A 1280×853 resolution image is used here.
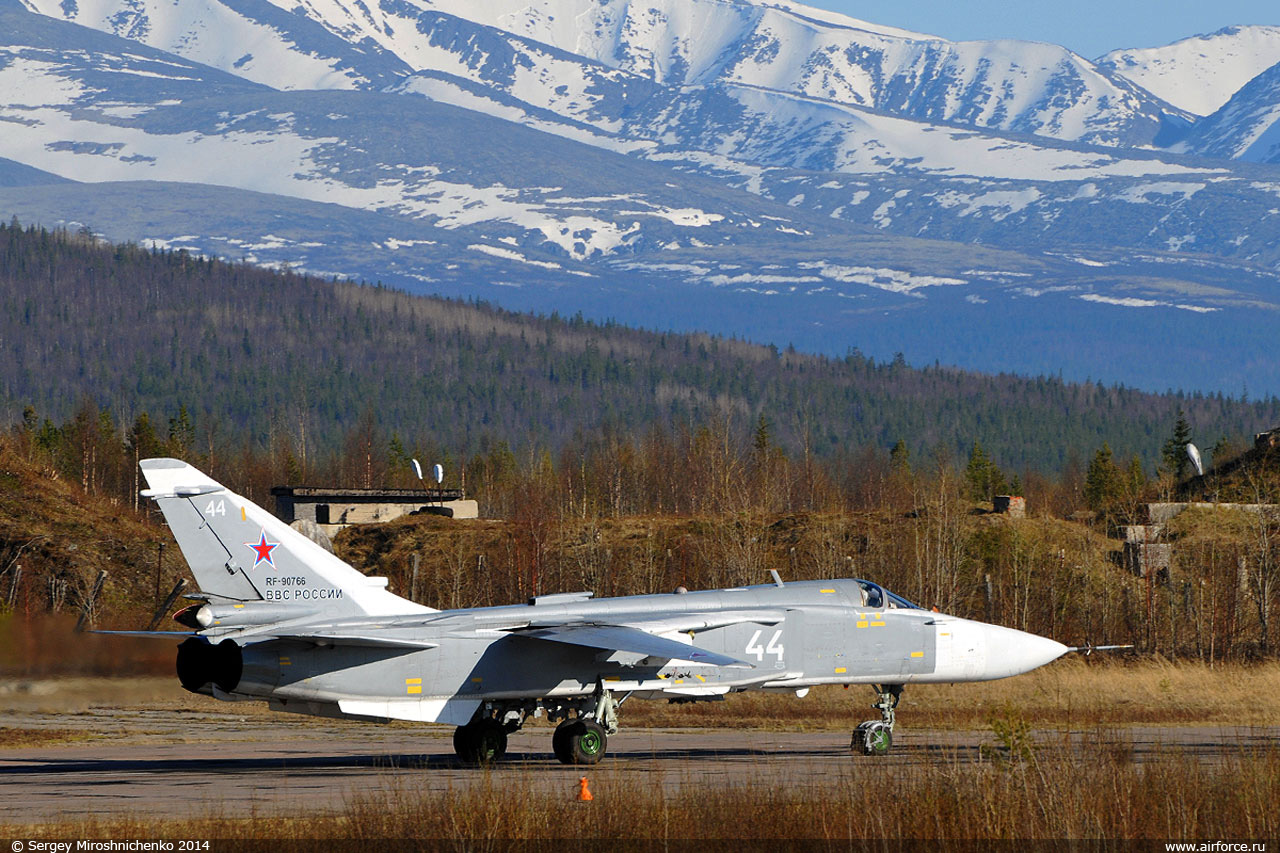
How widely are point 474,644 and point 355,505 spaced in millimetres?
60492

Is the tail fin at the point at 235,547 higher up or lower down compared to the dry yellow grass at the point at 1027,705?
higher up

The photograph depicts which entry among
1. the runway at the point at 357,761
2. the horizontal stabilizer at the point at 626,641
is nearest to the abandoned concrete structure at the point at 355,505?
the runway at the point at 357,761

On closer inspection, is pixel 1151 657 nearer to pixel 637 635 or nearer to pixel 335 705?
pixel 637 635

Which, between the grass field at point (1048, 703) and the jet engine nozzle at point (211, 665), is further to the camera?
the grass field at point (1048, 703)

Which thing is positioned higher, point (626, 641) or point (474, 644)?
point (626, 641)

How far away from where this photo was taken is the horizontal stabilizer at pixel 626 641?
21141mm

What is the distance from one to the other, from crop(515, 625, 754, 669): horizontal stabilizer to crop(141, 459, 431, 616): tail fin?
2.72 metres

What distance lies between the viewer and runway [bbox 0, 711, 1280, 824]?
17.7 m

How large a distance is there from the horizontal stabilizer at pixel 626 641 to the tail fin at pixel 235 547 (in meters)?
2.72

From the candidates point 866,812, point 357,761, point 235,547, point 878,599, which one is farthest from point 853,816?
point 357,761

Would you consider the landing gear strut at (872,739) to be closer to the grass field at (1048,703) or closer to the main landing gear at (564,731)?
the main landing gear at (564,731)

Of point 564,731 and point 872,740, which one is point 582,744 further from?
point 872,740

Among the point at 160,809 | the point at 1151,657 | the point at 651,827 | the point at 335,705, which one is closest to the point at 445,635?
the point at 335,705

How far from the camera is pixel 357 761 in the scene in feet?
77.9
